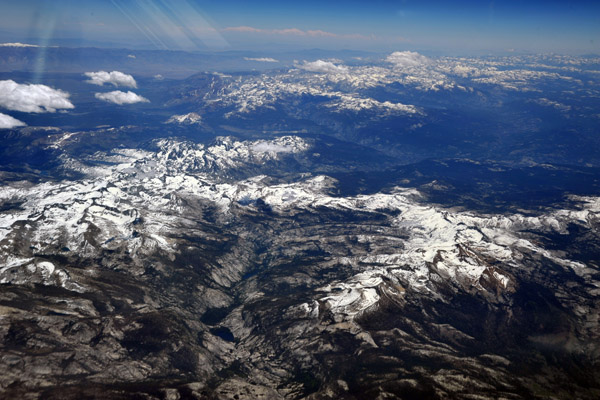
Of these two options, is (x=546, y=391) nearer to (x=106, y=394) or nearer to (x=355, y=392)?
(x=355, y=392)

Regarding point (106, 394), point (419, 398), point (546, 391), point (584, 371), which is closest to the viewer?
point (106, 394)

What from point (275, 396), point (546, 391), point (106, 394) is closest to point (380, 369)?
point (275, 396)

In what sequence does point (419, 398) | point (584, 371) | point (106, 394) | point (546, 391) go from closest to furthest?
point (106, 394) < point (419, 398) < point (546, 391) < point (584, 371)

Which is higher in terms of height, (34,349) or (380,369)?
(34,349)

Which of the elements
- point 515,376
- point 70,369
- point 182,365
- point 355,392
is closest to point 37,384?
point 70,369

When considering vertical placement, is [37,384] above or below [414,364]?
above

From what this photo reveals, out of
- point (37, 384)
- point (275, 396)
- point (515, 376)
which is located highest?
point (37, 384)

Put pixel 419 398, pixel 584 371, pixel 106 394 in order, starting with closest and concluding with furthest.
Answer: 1. pixel 106 394
2. pixel 419 398
3. pixel 584 371

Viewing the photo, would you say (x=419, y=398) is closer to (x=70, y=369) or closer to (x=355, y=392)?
(x=355, y=392)

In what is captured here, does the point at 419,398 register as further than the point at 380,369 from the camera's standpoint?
No
